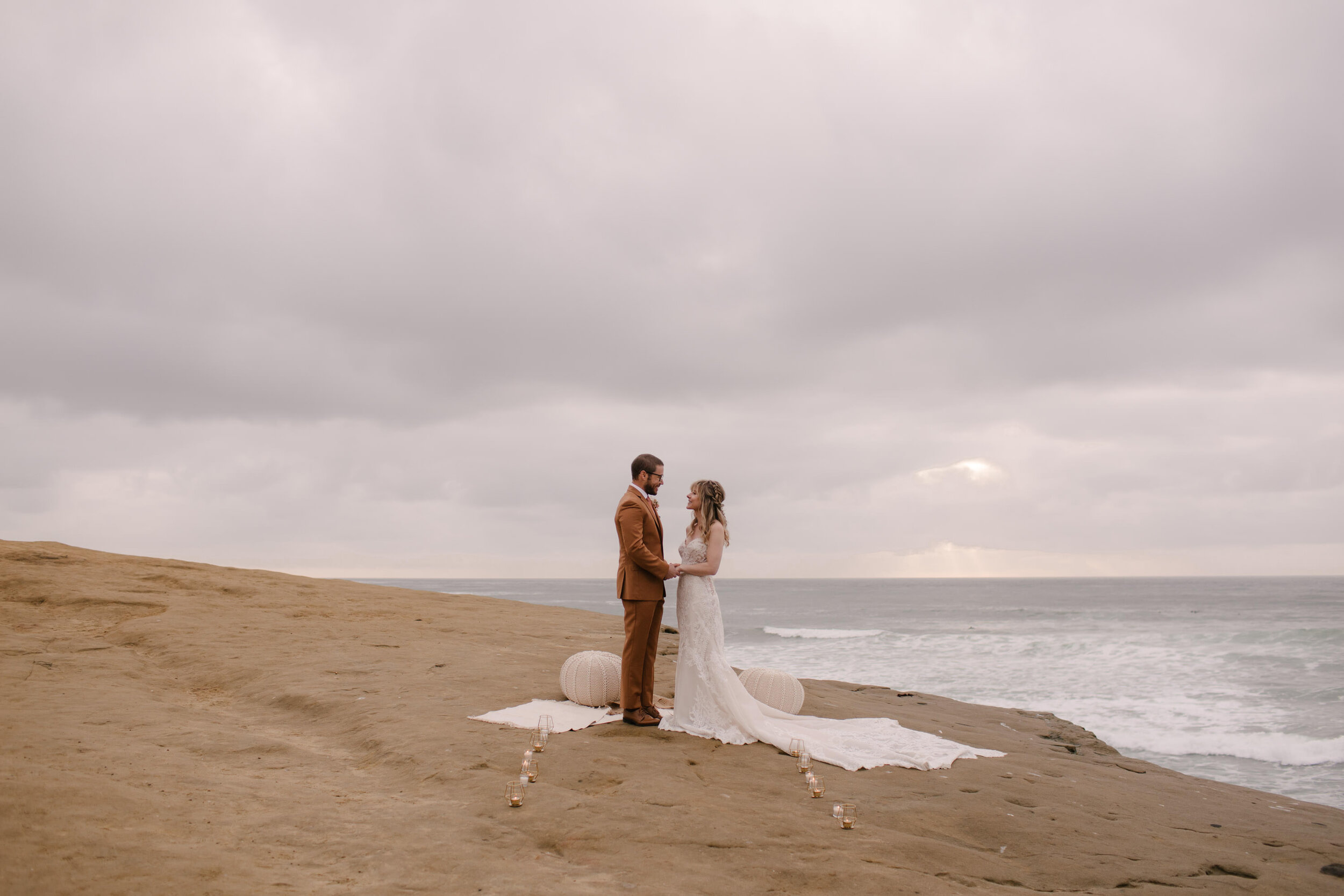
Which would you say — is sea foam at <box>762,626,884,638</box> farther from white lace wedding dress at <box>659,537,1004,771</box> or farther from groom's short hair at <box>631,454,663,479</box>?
groom's short hair at <box>631,454,663,479</box>

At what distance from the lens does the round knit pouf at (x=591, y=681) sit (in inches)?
313

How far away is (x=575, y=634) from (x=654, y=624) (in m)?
7.02

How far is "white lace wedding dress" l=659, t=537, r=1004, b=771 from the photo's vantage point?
7.06 metres

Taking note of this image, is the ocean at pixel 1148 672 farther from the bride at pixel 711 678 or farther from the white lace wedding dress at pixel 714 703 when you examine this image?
the bride at pixel 711 678

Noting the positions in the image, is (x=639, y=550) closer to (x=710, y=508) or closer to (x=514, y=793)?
(x=710, y=508)

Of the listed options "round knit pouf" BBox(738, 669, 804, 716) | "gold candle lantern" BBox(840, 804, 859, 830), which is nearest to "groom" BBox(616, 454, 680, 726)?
"round knit pouf" BBox(738, 669, 804, 716)

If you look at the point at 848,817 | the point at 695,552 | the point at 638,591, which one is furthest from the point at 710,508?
the point at 848,817

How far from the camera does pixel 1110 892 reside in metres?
4.48

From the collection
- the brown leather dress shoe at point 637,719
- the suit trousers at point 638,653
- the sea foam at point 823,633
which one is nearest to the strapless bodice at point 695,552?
the suit trousers at point 638,653

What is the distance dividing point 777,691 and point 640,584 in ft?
6.87

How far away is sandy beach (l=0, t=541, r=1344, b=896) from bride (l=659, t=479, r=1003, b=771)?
26 cm

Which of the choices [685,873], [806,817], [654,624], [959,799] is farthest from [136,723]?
[959,799]

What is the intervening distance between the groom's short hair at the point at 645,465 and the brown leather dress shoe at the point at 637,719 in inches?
85.8

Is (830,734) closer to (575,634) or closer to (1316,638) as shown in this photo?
(575,634)
